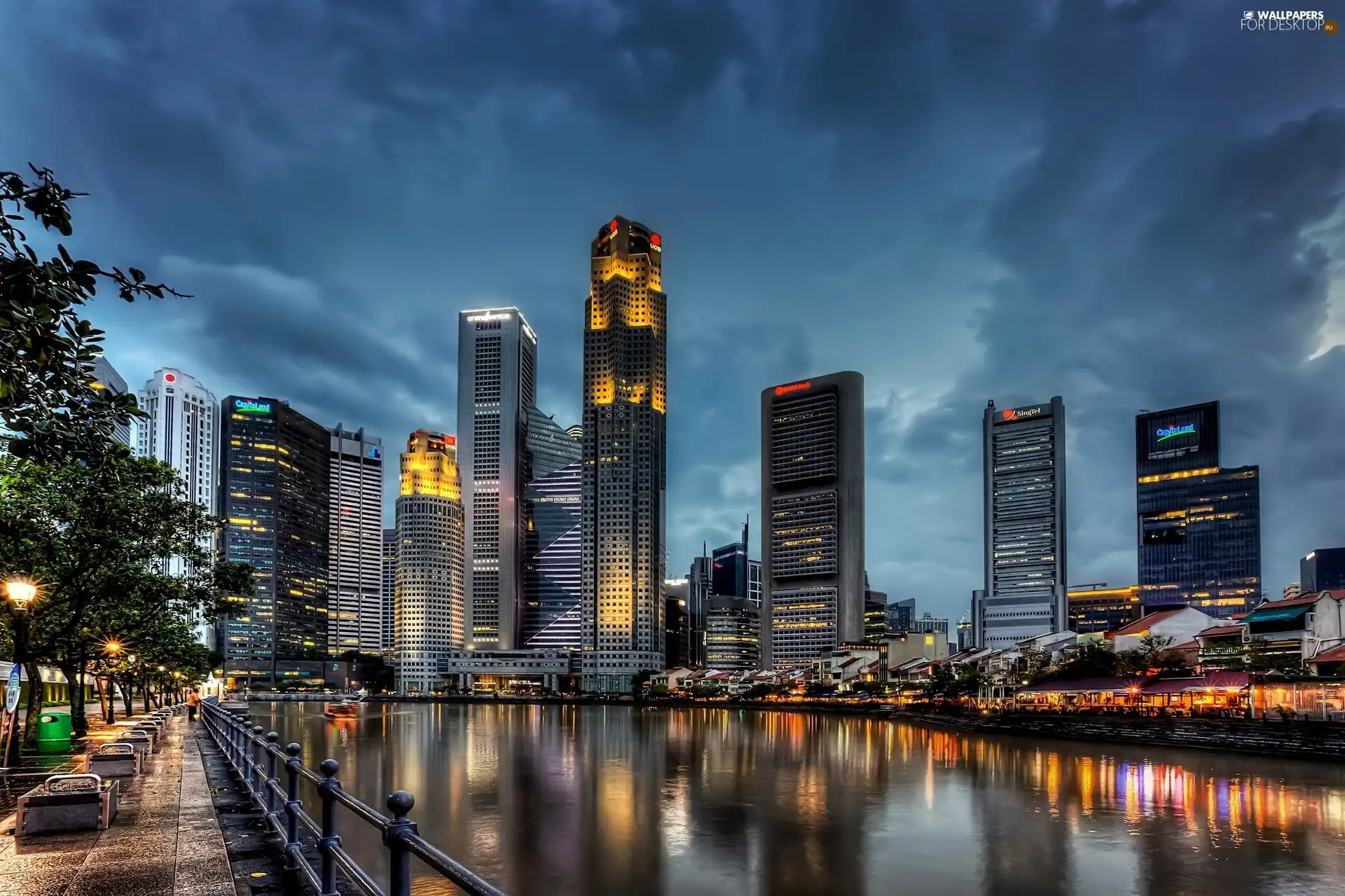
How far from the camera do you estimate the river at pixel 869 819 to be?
25.2 metres

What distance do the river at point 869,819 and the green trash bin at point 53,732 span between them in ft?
29.0

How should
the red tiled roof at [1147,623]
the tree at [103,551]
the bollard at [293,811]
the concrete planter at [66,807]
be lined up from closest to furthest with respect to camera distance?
1. the bollard at [293,811]
2. the concrete planter at [66,807]
3. the tree at [103,551]
4. the red tiled roof at [1147,623]

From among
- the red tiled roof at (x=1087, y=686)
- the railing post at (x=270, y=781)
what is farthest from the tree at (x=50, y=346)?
the red tiled roof at (x=1087, y=686)

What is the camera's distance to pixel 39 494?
2459cm

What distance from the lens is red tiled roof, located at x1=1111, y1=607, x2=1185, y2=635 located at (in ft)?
310

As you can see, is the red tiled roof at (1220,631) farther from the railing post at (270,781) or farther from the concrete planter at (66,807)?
the concrete planter at (66,807)

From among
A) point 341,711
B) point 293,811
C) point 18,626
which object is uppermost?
point 18,626

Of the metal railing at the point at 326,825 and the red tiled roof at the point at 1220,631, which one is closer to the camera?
the metal railing at the point at 326,825

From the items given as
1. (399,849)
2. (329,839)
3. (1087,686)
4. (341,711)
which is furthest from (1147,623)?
(399,849)

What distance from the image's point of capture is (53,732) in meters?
25.4

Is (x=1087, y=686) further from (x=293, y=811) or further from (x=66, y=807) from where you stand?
(x=293, y=811)

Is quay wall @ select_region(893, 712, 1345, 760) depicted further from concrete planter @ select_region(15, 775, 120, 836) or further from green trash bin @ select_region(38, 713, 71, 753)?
green trash bin @ select_region(38, 713, 71, 753)

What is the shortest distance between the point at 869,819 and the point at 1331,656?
51.7 metres

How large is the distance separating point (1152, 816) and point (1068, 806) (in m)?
3.63
